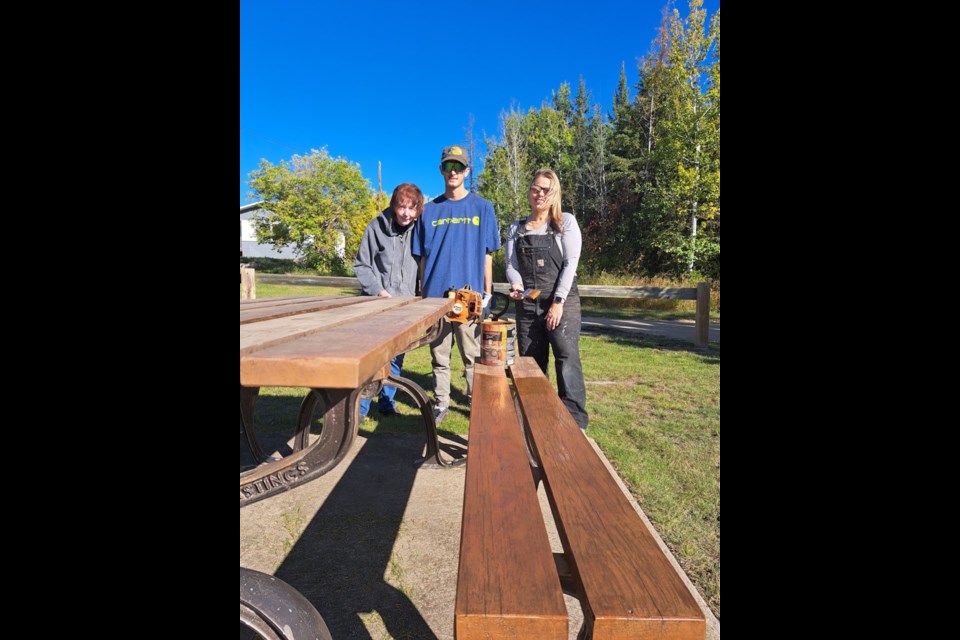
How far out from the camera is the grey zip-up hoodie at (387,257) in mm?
3715

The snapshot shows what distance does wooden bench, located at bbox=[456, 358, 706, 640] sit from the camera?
2.43ft

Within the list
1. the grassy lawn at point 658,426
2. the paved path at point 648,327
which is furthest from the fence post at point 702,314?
the paved path at point 648,327

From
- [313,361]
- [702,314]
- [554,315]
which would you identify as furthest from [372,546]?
[702,314]

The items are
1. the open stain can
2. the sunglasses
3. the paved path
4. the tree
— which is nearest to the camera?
the open stain can

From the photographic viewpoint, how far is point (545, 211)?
130 inches

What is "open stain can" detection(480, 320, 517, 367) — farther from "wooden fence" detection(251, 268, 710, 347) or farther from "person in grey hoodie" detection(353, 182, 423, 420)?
"wooden fence" detection(251, 268, 710, 347)

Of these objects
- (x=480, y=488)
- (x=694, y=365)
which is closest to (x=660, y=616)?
(x=480, y=488)

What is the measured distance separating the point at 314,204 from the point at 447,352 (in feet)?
102

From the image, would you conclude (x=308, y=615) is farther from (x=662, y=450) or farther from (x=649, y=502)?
(x=662, y=450)

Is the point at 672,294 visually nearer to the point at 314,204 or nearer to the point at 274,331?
the point at 274,331

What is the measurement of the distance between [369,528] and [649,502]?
49.6 inches

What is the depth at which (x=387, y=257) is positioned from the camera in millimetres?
3789

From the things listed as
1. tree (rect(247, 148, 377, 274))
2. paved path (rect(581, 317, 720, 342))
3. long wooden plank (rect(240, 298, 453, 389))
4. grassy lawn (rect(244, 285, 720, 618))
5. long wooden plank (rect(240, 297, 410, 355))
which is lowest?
grassy lawn (rect(244, 285, 720, 618))

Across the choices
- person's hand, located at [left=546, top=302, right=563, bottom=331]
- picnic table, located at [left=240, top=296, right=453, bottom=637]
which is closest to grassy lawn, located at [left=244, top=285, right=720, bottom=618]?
person's hand, located at [left=546, top=302, right=563, bottom=331]
